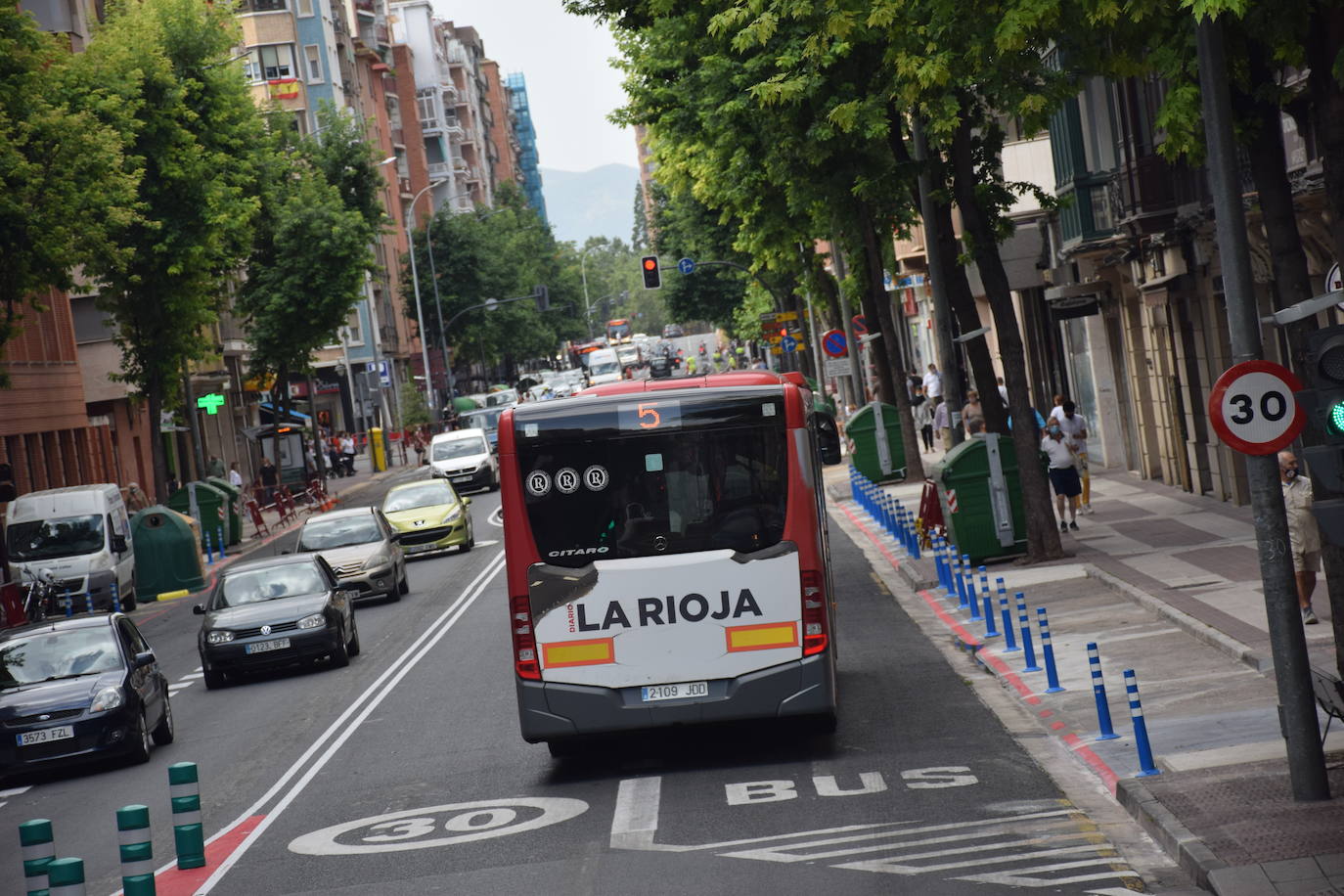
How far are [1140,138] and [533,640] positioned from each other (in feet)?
59.5

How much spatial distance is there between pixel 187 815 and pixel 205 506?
3523 centimetres

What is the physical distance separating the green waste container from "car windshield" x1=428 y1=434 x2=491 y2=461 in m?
14.3

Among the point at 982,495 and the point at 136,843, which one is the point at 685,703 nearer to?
the point at 136,843

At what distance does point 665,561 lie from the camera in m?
13.3

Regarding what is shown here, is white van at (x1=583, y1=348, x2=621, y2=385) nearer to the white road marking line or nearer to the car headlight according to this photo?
the white road marking line

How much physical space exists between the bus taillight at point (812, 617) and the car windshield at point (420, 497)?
24.5 metres

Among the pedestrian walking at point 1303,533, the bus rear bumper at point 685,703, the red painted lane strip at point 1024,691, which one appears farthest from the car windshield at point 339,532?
the pedestrian walking at point 1303,533

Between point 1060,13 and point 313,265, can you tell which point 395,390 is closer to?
point 313,265

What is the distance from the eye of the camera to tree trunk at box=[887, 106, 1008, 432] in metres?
24.3

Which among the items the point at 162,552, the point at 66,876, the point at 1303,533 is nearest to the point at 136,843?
the point at 66,876

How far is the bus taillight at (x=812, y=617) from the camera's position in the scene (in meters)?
13.3

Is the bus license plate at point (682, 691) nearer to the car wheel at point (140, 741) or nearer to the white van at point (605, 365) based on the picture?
the car wheel at point (140, 741)

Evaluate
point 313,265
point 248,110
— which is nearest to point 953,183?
point 248,110

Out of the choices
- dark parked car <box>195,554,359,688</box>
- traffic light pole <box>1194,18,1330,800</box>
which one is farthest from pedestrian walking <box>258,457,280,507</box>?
traffic light pole <box>1194,18,1330,800</box>
